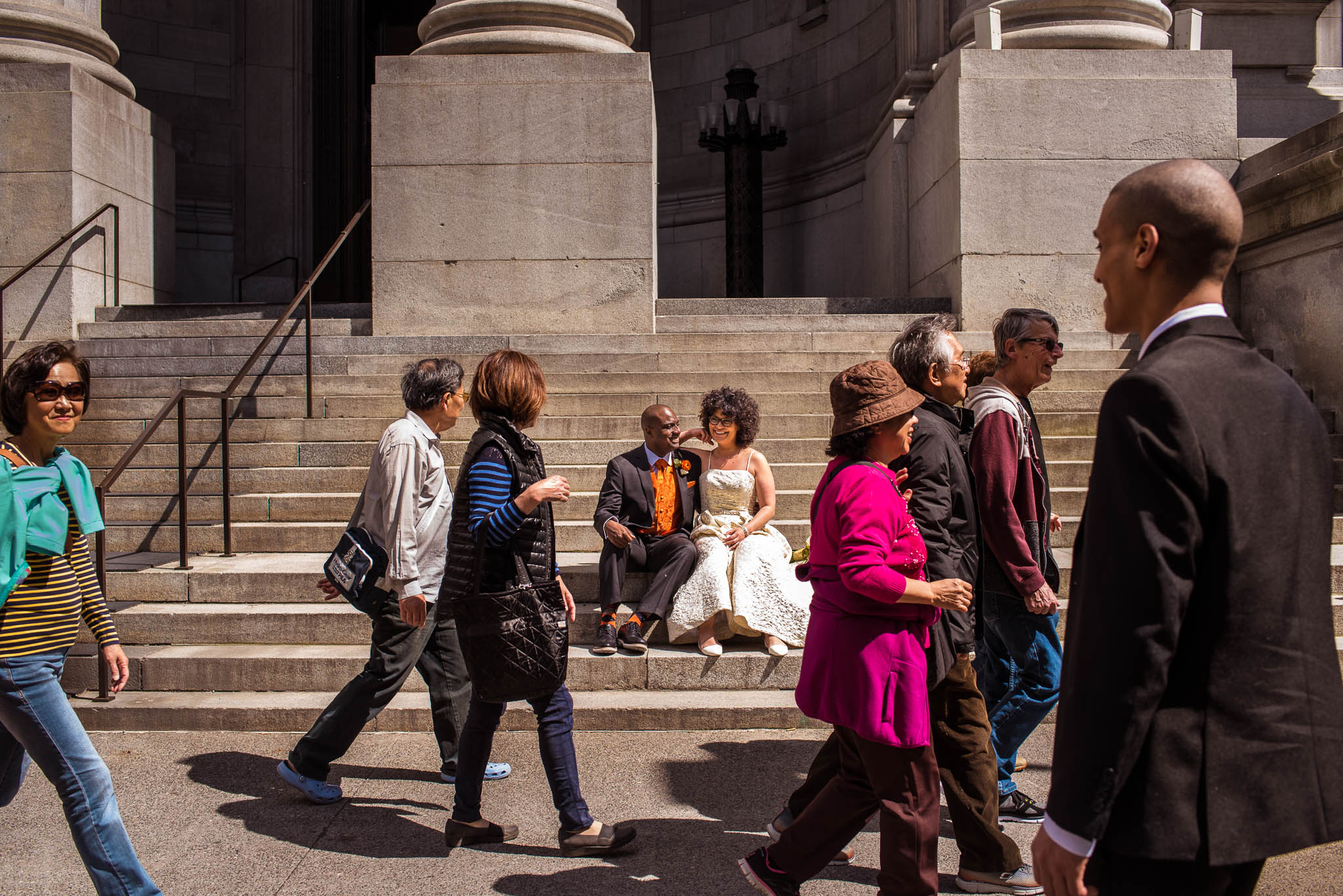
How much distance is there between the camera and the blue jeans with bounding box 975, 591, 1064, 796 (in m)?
3.80

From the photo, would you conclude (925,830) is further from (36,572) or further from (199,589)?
(199,589)

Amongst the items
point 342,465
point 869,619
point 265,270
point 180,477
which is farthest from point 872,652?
point 265,270

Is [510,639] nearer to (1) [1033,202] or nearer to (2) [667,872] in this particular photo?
(2) [667,872]

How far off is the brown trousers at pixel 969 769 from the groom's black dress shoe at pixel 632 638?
2279 mm

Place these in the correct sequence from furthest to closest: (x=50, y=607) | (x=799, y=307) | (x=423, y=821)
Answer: (x=799, y=307) < (x=423, y=821) < (x=50, y=607)

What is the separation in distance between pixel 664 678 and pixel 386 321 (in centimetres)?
581

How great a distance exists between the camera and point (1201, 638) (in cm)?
160

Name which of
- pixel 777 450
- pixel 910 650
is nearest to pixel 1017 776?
pixel 910 650

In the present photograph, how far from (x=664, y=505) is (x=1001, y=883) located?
2.99 meters

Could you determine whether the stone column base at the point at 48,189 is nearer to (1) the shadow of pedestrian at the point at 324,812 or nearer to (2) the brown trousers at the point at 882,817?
(1) the shadow of pedestrian at the point at 324,812

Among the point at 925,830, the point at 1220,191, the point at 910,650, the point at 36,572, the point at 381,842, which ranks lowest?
the point at 381,842

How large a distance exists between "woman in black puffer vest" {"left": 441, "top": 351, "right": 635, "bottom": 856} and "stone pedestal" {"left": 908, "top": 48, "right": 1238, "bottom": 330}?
6912 mm

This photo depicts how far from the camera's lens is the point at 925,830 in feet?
9.66

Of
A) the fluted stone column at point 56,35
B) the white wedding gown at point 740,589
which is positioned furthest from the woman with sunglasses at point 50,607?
the fluted stone column at point 56,35
